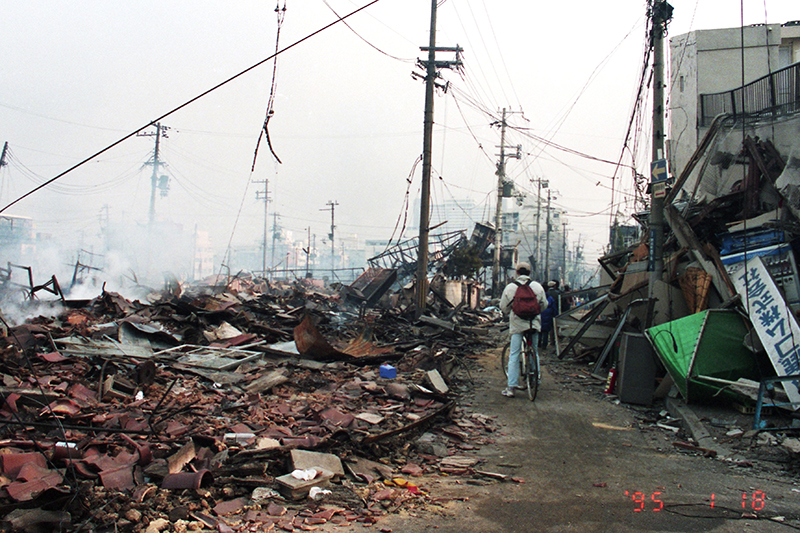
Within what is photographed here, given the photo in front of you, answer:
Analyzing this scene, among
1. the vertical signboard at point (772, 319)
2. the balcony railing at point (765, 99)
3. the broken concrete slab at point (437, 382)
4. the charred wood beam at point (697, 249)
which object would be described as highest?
Answer: the balcony railing at point (765, 99)

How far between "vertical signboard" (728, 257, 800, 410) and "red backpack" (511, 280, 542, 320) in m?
2.74

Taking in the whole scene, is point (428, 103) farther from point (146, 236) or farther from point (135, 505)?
point (146, 236)

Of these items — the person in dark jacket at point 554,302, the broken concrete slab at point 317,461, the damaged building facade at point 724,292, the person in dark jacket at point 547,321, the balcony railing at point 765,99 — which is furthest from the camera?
the person in dark jacket at point 554,302

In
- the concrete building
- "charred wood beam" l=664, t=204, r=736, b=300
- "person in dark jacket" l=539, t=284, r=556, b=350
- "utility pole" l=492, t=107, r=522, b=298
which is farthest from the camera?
"utility pole" l=492, t=107, r=522, b=298

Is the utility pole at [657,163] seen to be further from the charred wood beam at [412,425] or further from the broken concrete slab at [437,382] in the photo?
the charred wood beam at [412,425]

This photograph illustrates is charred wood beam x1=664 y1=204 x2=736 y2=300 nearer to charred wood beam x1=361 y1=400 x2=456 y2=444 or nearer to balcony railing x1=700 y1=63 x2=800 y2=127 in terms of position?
balcony railing x1=700 y1=63 x2=800 y2=127

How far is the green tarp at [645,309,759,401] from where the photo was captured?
6.67 m

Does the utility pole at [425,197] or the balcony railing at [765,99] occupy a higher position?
the balcony railing at [765,99]

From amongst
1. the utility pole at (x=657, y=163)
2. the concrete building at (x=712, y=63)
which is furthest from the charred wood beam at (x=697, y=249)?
the concrete building at (x=712, y=63)

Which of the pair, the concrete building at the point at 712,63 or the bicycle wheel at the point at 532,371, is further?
the concrete building at the point at 712,63

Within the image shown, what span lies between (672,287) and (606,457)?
596 centimetres

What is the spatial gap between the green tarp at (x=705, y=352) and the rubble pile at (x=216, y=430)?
2.70m

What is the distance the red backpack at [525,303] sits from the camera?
7500mm

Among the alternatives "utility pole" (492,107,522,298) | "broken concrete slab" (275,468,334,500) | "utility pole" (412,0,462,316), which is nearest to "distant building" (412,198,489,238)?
"utility pole" (492,107,522,298)
